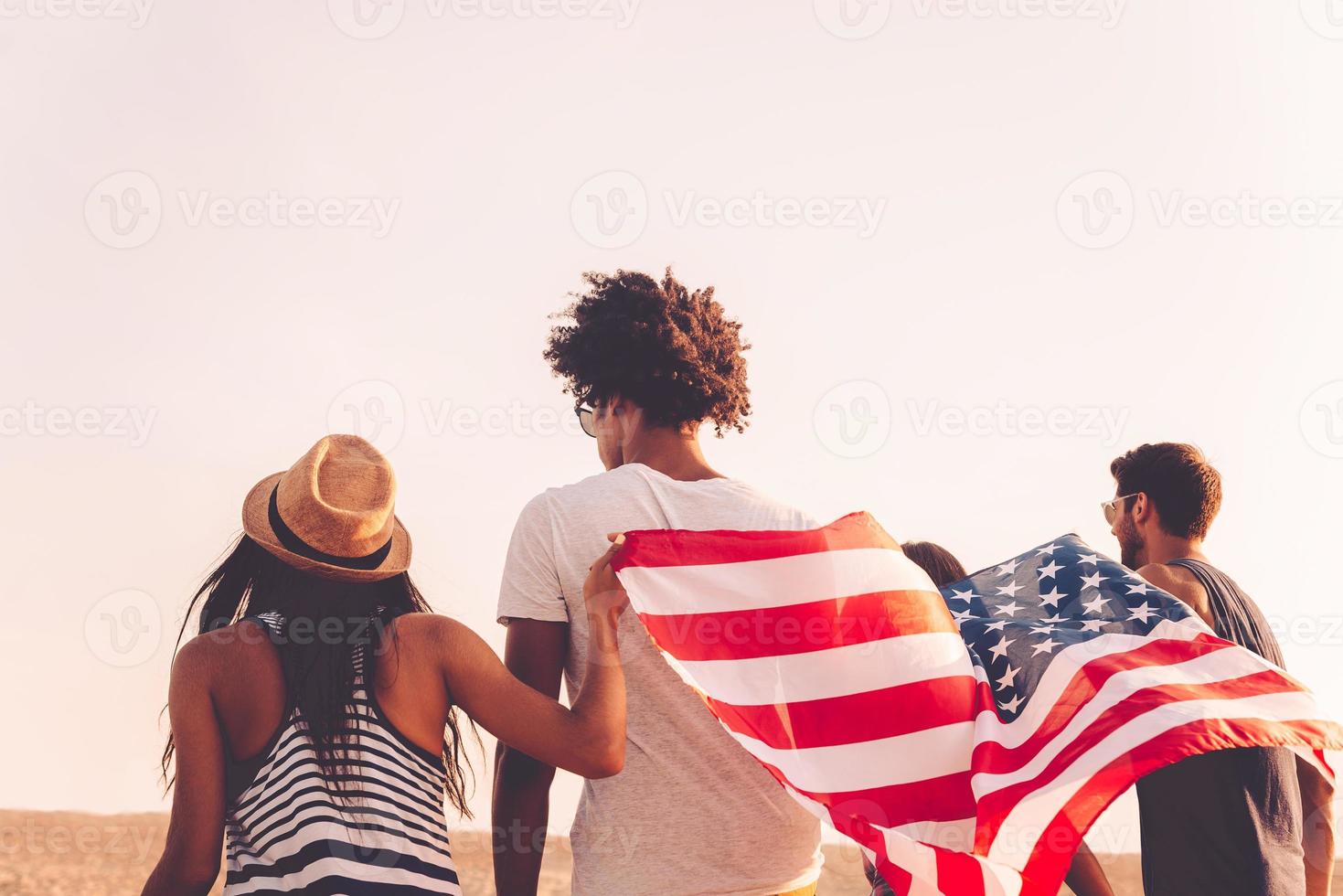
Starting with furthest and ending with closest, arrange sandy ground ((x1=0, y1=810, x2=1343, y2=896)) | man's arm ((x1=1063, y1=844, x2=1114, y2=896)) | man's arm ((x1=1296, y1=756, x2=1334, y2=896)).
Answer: sandy ground ((x1=0, y1=810, x2=1343, y2=896)), man's arm ((x1=1296, y1=756, x2=1334, y2=896)), man's arm ((x1=1063, y1=844, x2=1114, y2=896))

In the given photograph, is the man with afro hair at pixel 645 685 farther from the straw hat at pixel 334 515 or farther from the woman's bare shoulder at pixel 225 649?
the woman's bare shoulder at pixel 225 649

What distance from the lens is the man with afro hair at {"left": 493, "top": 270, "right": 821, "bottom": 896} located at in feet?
9.85

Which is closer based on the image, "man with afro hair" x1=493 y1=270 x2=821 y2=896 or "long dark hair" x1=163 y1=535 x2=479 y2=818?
"long dark hair" x1=163 y1=535 x2=479 y2=818

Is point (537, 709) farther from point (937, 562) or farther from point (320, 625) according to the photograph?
point (937, 562)

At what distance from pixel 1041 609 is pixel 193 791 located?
113 inches

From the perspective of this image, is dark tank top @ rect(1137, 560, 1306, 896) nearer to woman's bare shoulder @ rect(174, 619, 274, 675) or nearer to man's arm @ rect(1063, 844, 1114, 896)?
man's arm @ rect(1063, 844, 1114, 896)

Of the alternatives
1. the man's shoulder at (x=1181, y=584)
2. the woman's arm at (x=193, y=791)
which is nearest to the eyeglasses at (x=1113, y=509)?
the man's shoulder at (x=1181, y=584)

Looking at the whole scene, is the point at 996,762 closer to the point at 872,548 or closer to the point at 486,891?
the point at 872,548

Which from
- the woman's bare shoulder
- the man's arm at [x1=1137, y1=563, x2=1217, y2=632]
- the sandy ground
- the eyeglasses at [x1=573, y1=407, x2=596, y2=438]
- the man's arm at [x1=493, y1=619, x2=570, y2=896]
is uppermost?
the eyeglasses at [x1=573, y1=407, x2=596, y2=438]

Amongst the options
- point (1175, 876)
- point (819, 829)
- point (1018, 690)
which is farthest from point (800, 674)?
point (1175, 876)

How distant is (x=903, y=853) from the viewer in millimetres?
3125

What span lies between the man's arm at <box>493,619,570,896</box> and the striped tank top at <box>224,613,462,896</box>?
0.38 meters

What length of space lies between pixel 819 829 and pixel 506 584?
1.15 m

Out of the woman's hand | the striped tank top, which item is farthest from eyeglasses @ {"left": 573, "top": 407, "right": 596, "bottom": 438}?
the striped tank top
